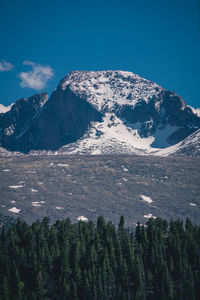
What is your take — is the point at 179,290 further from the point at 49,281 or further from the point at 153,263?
the point at 49,281

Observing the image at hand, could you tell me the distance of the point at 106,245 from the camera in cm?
15088

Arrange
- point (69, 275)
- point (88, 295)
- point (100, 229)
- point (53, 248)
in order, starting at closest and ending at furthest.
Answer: point (88, 295)
point (69, 275)
point (53, 248)
point (100, 229)

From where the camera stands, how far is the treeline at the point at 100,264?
130 m

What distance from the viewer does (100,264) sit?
140 metres

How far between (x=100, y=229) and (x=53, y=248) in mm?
22456

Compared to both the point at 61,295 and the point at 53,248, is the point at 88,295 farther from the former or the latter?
the point at 53,248

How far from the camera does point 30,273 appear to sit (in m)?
141

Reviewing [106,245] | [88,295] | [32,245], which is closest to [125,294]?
[88,295]

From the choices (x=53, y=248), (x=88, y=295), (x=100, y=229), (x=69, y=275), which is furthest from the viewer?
(x=100, y=229)

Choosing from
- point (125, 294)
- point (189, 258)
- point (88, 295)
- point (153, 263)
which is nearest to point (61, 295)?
point (88, 295)

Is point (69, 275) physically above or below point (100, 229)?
below

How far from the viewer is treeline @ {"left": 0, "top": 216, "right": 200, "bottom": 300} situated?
13025 cm

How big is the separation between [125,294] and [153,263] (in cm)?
1565

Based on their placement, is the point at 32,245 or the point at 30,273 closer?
the point at 30,273
